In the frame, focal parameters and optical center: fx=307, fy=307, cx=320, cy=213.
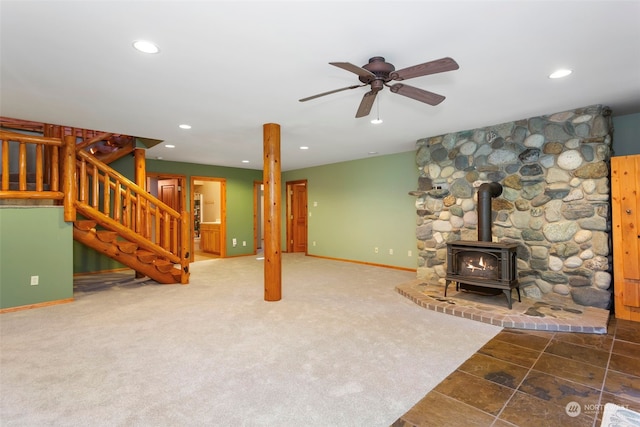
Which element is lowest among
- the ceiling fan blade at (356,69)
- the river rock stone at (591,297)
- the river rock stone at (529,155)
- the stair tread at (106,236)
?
the river rock stone at (591,297)

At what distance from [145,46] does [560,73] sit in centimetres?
336

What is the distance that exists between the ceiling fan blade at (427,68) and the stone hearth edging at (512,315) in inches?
103

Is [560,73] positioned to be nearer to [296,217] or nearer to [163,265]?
[163,265]

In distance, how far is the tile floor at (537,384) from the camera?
182cm

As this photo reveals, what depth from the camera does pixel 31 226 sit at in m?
3.91

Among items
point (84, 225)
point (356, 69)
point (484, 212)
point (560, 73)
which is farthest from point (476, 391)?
point (84, 225)

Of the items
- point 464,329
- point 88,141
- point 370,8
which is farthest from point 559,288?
point 88,141

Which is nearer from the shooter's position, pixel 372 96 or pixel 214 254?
pixel 372 96

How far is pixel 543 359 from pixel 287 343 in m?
2.14

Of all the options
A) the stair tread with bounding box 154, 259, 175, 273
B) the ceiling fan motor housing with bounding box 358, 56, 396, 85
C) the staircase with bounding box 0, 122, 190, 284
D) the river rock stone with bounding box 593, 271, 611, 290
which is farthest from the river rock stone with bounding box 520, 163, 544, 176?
the stair tread with bounding box 154, 259, 175, 273

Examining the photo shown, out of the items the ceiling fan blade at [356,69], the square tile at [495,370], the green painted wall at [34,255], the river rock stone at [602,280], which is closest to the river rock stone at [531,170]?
the river rock stone at [602,280]

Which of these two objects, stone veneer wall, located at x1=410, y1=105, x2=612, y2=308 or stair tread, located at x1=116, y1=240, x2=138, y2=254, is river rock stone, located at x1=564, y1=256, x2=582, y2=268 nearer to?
stone veneer wall, located at x1=410, y1=105, x2=612, y2=308

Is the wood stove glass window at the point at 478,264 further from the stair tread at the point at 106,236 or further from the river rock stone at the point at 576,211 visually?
the stair tread at the point at 106,236

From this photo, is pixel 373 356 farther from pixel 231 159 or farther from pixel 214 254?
pixel 214 254
